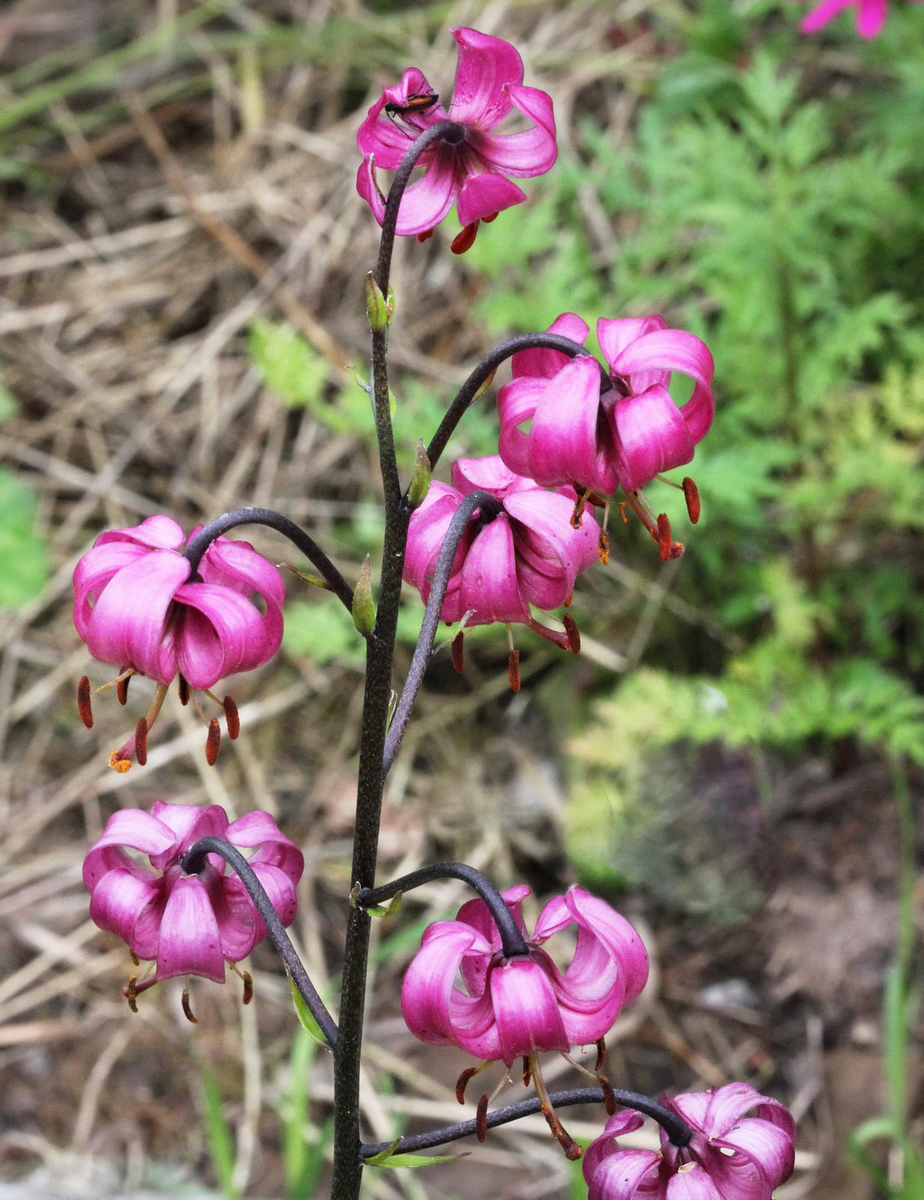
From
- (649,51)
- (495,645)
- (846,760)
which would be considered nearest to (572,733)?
(495,645)

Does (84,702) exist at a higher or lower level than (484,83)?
lower

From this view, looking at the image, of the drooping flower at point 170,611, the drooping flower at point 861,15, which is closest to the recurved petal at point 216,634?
the drooping flower at point 170,611

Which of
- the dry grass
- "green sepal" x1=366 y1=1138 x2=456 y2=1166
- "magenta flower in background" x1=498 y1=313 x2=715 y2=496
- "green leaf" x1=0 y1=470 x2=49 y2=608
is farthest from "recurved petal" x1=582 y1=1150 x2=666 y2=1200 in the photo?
"green leaf" x1=0 y1=470 x2=49 y2=608

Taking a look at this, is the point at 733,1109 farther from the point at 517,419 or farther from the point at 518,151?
the point at 518,151

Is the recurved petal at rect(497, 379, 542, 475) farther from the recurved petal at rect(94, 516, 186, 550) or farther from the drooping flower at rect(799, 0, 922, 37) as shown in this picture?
the drooping flower at rect(799, 0, 922, 37)

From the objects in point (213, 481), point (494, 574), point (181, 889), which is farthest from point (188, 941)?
point (213, 481)

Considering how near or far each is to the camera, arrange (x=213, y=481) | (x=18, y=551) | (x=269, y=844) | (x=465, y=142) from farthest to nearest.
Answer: (x=213, y=481)
(x=18, y=551)
(x=269, y=844)
(x=465, y=142)

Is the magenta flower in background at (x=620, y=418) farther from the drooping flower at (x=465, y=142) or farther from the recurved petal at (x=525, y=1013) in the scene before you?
the recurved petal at (x=525, y=1013)
